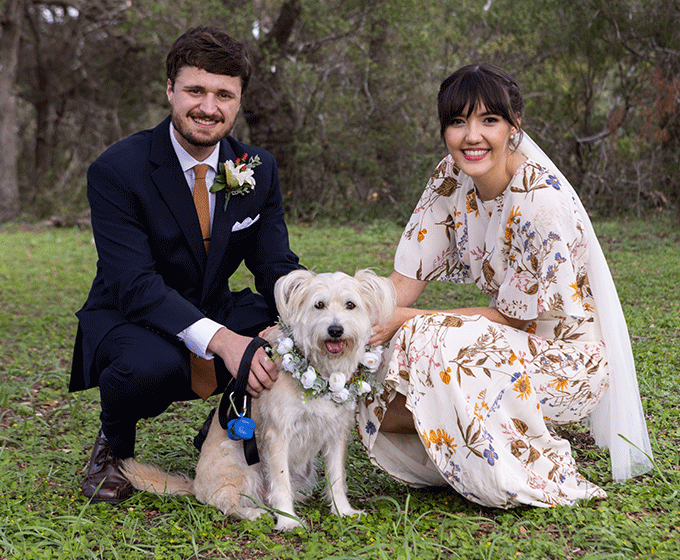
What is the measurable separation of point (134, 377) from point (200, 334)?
355mm

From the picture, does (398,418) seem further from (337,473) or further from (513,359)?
(513,359)

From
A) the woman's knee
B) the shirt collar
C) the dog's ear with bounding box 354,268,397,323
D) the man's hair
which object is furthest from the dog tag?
the man's hair

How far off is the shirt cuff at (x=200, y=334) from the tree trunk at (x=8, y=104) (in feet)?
46.1

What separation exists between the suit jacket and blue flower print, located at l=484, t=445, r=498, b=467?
1415 millimetres

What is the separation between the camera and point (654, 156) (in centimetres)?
1121

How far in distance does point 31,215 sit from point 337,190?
25.7 ft

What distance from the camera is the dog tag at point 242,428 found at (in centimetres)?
287

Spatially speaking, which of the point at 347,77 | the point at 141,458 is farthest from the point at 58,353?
the point at 347,77

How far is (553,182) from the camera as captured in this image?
2.93 m

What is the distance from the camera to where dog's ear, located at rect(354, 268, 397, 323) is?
9.29ft

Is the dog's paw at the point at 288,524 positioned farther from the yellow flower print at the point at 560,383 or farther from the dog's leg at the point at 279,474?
the yellow flower print at the point at 560,383

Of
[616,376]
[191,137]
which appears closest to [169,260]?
[191,137]

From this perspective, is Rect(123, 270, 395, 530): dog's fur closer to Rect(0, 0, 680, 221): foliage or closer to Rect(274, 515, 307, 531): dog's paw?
Rect(274, 515, 307, 531): dog's paw

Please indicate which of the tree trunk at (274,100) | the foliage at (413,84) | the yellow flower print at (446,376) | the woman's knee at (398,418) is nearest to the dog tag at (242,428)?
the woman's knee at (398,418)
